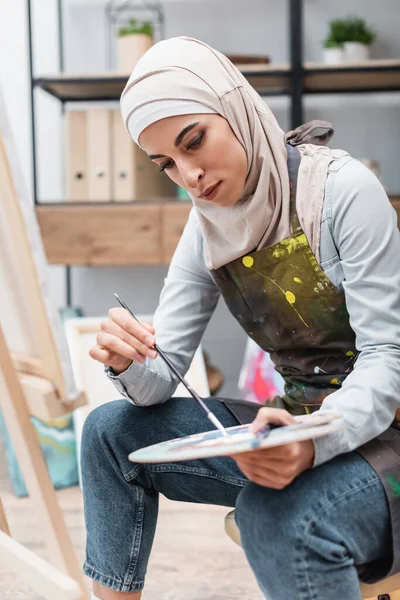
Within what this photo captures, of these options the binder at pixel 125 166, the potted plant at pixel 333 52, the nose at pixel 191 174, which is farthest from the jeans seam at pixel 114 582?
the potted plant at pixel 333 52

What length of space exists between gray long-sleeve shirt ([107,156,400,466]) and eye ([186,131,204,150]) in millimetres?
178

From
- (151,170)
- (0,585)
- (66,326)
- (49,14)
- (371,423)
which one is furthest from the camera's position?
(49,14)

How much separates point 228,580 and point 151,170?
160 centimetres

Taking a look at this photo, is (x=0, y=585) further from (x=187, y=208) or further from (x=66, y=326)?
(x=187, y=208)

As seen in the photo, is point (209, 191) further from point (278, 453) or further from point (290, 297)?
point (278, 453)

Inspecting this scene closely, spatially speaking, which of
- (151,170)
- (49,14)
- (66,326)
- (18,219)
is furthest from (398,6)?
(18,219)

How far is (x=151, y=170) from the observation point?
2785 mm

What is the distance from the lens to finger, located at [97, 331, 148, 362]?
105cm

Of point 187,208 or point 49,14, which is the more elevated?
point 49,14

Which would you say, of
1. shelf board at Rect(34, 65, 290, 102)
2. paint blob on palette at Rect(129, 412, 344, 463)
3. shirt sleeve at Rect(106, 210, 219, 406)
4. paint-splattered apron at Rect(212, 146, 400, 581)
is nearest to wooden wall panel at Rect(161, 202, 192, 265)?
shelf board at Rect(34, 65, 290, 102)

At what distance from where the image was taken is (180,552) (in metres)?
1.75

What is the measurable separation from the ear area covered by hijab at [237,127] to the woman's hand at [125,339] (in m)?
0.17

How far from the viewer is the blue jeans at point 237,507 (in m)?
0.80

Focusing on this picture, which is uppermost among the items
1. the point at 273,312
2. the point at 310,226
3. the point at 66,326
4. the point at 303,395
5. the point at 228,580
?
the point at 310,226
